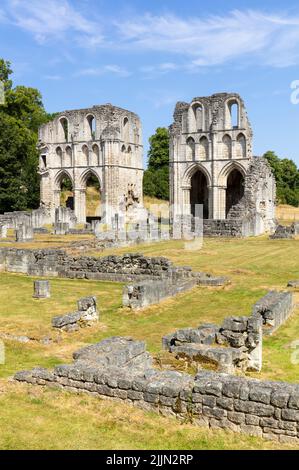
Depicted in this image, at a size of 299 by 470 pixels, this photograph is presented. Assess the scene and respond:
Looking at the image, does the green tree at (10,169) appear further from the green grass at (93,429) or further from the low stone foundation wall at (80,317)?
the green grass at (93,429)

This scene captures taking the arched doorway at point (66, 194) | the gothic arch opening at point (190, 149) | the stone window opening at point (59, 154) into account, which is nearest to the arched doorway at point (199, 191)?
the gothic arch opening at point (190, 149)

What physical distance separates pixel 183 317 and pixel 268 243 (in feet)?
69.4

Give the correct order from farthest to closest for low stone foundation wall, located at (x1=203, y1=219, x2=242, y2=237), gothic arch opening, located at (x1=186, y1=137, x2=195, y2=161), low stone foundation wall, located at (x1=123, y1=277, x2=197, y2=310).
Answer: gothic arch opening, located at (x1=186, y1=137, x2=195, y2=161), low stone foundation wall, located at (x1=203, y1=219, x2=242, y2=237), low stone foundation wall, located at (x1=123, y1=277, x2=197, y2=310)

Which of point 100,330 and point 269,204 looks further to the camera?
point 269,204

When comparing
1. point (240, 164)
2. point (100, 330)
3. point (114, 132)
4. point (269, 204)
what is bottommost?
point (100, 330)

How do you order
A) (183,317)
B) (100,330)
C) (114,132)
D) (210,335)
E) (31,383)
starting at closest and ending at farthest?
(31,383), (210,335), (100,330), (183,317), (114,132)

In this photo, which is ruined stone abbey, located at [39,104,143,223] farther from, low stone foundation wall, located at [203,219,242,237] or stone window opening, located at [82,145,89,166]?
low stone foundation wall, located at [203,219,242,237]

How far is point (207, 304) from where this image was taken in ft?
50.4

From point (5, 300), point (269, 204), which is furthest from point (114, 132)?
point (5, 300)

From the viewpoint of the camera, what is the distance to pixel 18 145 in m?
51.7

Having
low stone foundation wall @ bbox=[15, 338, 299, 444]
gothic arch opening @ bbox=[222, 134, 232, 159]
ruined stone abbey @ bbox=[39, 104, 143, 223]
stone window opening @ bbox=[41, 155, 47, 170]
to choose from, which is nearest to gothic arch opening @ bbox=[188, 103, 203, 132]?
gothic arch opening @ bbox=[222, 134, 232, 159]

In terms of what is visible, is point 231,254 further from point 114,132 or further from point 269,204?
point 114,132

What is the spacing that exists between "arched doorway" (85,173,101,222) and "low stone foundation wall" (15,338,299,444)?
47.2 metres

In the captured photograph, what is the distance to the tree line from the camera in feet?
164
